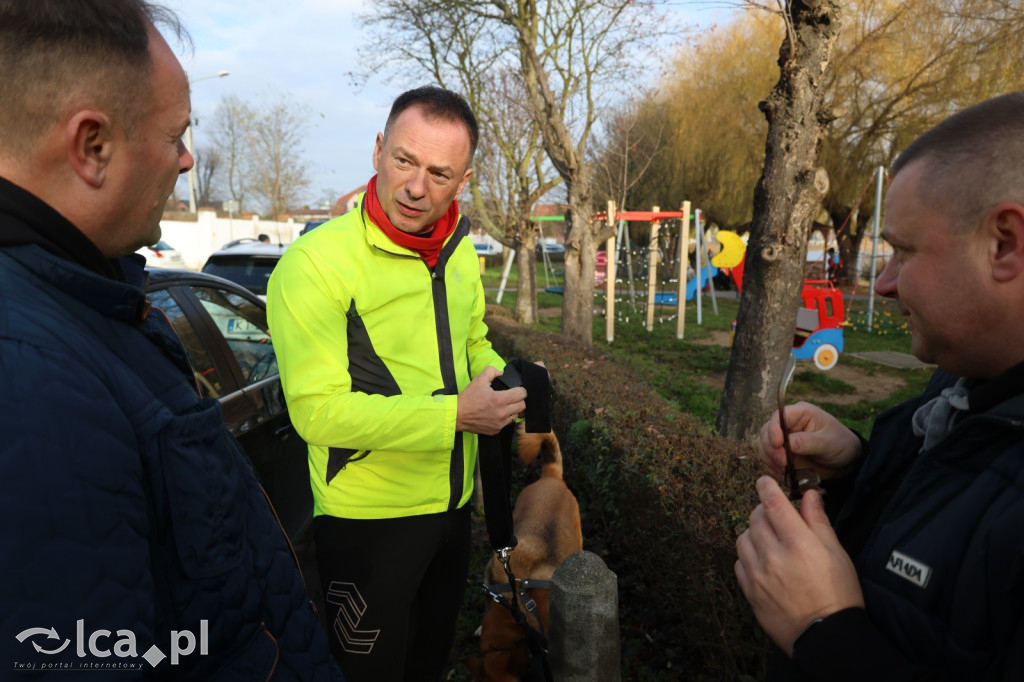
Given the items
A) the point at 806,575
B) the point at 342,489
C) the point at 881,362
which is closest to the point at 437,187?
the point at 342,489

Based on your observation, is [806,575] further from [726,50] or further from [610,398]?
[726,50]

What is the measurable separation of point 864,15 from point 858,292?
31.6ft

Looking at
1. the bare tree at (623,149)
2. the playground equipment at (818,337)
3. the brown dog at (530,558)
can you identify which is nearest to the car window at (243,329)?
the brown dog at (530,558)

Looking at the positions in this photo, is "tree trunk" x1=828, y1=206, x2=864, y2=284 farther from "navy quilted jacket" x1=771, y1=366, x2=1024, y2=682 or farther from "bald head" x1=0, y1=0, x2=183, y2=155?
"bald head" x1=0, y1=0, x2=183, y2=155

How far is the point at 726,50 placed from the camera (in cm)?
2212

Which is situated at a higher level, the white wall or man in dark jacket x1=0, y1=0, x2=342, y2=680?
the white wall

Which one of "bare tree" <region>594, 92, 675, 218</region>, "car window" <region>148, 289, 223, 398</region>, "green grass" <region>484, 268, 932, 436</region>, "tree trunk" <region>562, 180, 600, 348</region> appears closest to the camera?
"car window" <region>148, 289, 223, 398</region>

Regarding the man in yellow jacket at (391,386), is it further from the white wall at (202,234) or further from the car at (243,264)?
the white wall at (202,234)

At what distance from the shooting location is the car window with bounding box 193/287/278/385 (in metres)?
3.64

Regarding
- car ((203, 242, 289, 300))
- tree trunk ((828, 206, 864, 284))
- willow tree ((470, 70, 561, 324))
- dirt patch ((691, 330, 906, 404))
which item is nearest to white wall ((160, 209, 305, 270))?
willow tree ((470, 70, 561, 324))

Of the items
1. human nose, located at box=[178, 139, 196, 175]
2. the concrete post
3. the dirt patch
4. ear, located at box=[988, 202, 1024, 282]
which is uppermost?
human nose, located at box=[178, 139, 196, 175]

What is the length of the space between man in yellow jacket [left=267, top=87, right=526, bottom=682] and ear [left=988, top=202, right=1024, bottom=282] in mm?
1220

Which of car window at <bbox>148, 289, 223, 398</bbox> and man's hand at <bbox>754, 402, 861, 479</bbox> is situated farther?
car window at <bbox>148, 289, 223, 398</bbox>

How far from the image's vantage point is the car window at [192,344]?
124 inches
